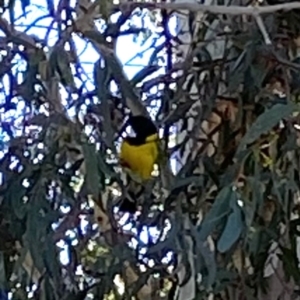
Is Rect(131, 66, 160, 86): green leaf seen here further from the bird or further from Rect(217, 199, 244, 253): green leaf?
Rect(217, 199, 244, 253): green leaf

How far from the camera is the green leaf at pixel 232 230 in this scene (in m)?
0.86

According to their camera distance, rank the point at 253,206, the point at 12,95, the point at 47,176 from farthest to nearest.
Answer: the point at 12,95
the point at 47,176
the point at 253,206

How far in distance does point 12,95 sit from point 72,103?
0.09m

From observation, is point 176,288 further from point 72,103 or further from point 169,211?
point 72,103

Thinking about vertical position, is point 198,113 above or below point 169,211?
above

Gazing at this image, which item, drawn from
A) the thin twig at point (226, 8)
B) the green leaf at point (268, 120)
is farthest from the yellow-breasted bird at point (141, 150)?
the green leaf at point (268, 120)

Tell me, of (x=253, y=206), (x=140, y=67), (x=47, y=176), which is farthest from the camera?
(x=140, y=67)

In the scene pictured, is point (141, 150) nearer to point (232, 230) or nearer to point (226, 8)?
point (226, 8)

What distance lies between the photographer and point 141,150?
52.2 inches

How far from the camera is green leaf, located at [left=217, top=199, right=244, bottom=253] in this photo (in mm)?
856

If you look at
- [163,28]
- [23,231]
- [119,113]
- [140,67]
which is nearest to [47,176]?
[23,231]

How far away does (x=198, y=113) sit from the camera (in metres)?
1.34

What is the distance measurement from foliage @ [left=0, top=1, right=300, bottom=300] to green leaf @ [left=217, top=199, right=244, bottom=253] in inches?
5.7

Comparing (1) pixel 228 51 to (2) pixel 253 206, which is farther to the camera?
(1) pixel 228 51
